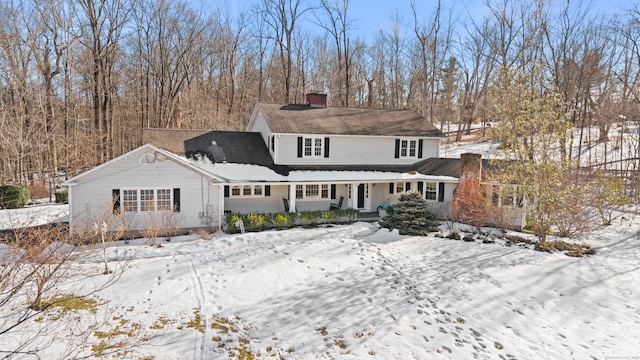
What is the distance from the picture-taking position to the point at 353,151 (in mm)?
20844

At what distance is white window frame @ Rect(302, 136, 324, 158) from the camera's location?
19875 mm

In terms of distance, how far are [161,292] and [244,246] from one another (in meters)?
4.42

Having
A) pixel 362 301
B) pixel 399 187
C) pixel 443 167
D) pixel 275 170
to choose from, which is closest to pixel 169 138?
pixel 275 170

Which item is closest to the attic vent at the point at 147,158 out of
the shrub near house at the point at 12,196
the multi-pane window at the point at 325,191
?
the multi-pane window at the point at 325,191

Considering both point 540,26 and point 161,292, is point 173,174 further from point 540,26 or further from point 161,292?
point 540,26

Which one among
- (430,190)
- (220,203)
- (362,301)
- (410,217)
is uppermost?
(430,190)

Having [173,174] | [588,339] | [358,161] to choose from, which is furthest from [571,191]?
[173,174]

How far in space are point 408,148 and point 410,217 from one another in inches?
252

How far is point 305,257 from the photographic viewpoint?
1307cm

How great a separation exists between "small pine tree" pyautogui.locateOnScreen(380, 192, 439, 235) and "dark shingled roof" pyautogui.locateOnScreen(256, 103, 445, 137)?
5.52 meters

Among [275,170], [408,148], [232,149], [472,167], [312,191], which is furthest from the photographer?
[408,148]

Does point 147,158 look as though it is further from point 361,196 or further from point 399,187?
point 399,187

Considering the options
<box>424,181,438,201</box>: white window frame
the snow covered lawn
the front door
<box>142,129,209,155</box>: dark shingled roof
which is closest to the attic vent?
<box>142,129,209,155</box>: dark shingled roof

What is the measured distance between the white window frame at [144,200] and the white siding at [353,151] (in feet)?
20.0
